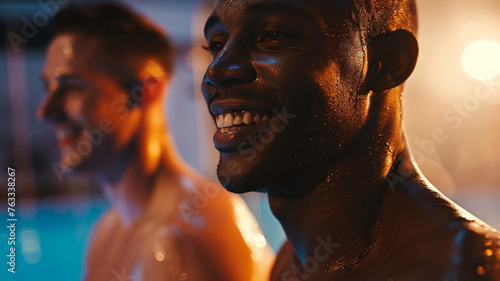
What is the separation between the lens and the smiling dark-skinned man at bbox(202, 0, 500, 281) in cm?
99

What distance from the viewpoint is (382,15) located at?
106cm

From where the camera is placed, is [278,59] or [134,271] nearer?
[278,59]

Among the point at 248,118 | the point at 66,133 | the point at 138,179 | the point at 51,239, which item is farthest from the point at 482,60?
the point at 248,118

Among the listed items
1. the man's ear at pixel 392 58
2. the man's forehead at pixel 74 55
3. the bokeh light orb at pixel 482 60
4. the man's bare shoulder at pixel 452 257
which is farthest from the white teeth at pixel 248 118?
the bokeh light orb at pixel 482 60

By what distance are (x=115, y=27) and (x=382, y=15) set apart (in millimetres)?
1121

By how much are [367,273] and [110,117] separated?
3.74 ft

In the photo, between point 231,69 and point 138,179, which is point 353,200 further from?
point 138,179

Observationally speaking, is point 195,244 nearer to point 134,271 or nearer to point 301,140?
point 134,271

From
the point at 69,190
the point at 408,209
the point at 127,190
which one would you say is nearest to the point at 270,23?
the point at 408,209

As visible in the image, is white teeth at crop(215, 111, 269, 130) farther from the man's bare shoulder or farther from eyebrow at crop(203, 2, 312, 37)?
the man's bare shoulder

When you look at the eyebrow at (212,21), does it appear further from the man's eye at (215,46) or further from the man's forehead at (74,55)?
the man's forehead at (74,55)

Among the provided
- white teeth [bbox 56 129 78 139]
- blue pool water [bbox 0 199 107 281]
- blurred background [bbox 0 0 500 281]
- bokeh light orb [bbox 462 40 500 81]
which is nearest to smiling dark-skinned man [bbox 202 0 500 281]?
white teeth [bbox 56 129 78 139]

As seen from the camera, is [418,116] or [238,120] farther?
[418,116]

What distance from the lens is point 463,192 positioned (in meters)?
6.41
